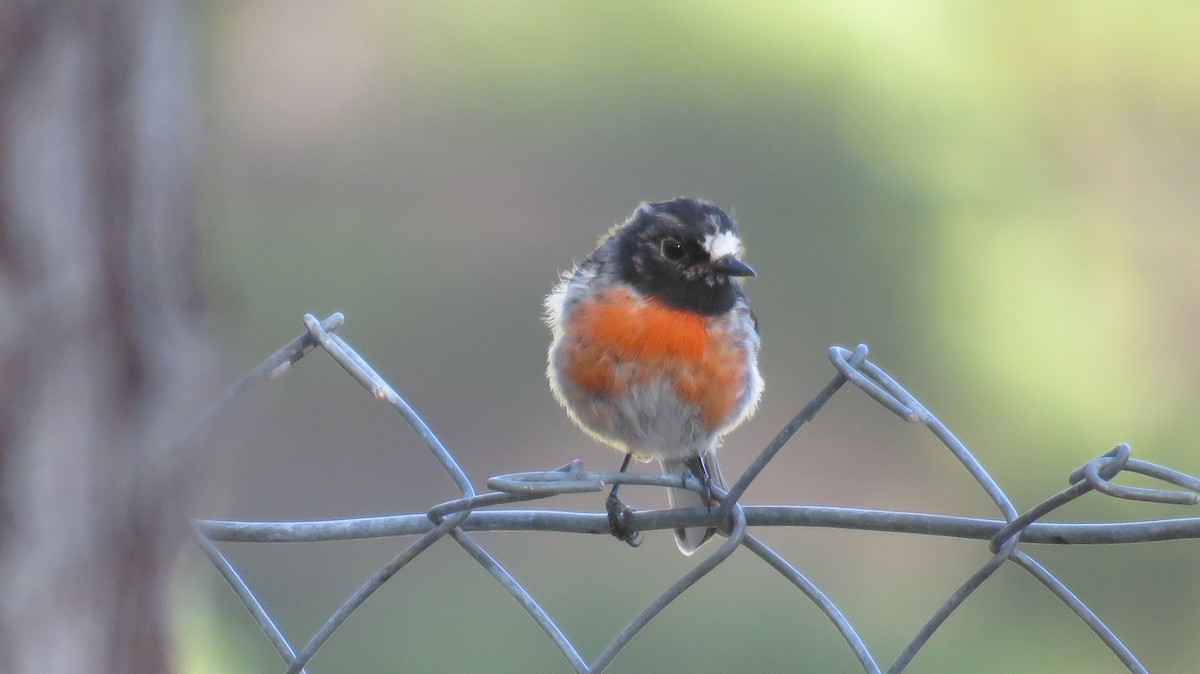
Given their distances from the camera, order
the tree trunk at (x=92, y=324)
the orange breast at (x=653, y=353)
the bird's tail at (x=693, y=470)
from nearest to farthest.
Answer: the tree trunk at (x=92, y=324), the orange breast at (x=653, y=353), the bird's tail at (x=693, y=470)

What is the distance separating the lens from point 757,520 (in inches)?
70.5

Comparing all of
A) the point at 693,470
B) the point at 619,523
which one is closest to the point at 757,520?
the point at 619,523

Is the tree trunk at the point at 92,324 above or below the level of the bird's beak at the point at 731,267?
above

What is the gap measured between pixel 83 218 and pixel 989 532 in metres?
1.16

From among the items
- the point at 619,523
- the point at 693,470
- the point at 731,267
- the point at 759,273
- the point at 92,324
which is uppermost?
the point at 92,324

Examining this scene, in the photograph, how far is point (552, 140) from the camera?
29.6 feet

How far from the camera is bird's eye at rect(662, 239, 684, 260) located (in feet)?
9.45

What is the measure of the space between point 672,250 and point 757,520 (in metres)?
1.19

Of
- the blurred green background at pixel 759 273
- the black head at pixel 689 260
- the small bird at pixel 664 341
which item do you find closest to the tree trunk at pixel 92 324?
the small bird at pixel 664 341

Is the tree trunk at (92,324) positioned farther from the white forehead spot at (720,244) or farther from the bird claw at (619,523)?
the white forehead spot at (720,244)

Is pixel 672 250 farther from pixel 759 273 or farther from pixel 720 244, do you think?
pixel 759 273

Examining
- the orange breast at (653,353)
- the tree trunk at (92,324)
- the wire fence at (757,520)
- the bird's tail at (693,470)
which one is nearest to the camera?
the tree trunk at (92,324)

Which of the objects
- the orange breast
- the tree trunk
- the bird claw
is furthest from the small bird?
the tree trunk

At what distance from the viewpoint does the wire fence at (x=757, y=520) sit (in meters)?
1.62
